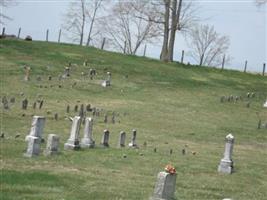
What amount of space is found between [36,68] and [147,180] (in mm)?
22777

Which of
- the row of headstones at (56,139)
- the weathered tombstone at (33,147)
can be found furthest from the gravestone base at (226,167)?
the weathered tombstone at (33,147)

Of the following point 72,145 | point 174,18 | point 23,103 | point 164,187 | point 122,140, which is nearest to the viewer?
point 164,187

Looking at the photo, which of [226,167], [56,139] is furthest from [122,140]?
[56,139]

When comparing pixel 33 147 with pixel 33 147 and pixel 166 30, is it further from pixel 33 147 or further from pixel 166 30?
pixel 166 30

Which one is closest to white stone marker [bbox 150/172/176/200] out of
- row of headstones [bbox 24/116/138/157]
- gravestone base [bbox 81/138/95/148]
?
row of headstones [bbox 24/116/138/157]

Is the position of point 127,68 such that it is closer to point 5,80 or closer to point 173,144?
point 5,80

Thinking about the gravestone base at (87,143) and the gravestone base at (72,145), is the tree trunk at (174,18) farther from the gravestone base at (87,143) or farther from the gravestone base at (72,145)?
the gravestone base at (72,145)

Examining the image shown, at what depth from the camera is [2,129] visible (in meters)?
17.7

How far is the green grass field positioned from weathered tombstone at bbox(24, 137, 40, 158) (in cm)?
24

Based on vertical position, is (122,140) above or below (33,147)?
above

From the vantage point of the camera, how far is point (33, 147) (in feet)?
43.6

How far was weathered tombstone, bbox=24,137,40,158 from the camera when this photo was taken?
1327cm

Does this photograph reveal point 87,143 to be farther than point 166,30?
No

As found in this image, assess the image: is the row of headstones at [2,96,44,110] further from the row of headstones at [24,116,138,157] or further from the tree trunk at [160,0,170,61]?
the tree trunk at [160,0,170,61]
